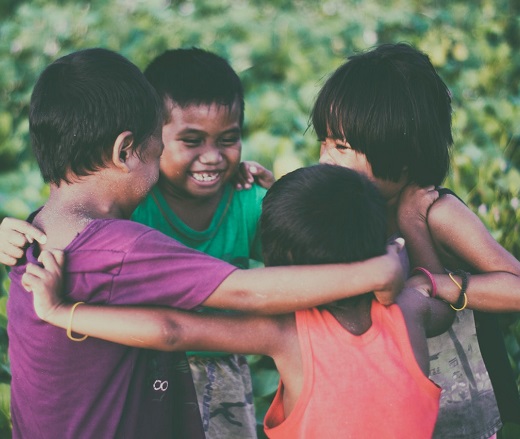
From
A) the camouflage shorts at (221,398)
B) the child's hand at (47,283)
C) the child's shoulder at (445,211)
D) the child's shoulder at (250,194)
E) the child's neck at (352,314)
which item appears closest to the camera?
the child's hand at (47,283)

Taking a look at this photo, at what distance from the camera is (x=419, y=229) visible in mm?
Result: 2182

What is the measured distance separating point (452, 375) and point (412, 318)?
0.55 m

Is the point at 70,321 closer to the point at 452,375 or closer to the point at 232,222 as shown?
the point at 232,222

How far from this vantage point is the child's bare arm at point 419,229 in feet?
7.14

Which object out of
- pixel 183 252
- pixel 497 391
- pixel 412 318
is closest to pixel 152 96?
pixel 183 252

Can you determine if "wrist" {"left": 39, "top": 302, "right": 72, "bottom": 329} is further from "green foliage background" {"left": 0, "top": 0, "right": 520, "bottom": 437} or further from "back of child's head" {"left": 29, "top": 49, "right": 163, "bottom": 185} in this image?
"green foliage background" {"left": 0, "top": 0, "right": 520, "bottom": 437}

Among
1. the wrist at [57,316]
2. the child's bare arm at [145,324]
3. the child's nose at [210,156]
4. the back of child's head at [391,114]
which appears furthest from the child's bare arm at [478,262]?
the wrist at [57,316]

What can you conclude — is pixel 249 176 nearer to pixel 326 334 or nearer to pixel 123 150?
pixel 123 150

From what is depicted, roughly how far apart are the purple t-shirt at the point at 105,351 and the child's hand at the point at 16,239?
30 millimetres

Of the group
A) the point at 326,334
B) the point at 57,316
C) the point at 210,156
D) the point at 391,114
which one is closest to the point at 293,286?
the point at 326,334

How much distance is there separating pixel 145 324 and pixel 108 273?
14cm

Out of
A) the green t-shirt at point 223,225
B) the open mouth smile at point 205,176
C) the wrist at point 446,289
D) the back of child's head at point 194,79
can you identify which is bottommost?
the green t-shirt at point 223,225

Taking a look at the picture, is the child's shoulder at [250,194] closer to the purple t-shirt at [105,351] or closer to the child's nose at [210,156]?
the child's nose at [210,156]

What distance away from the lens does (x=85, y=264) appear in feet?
5.44
